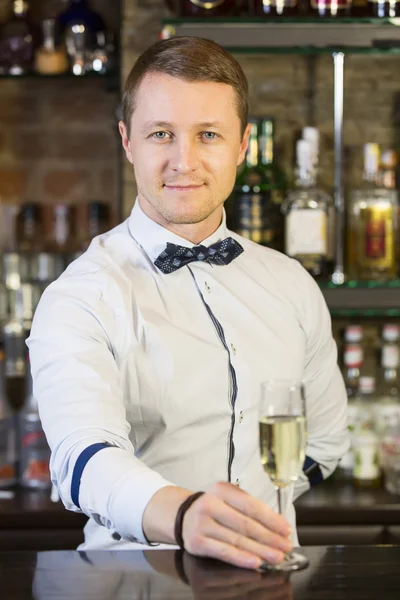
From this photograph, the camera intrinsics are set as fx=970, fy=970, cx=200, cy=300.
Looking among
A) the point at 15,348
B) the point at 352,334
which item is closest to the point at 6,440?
the point at 15,348

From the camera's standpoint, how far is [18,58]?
8.31ft

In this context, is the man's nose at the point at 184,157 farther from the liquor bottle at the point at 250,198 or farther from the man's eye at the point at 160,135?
the liquor bottle at the point at 250,198

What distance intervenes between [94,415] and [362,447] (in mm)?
1163

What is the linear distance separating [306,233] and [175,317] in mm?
849

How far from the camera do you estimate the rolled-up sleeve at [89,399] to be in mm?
1125

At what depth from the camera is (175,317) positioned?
149 cm

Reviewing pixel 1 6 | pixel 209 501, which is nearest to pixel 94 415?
pixel 209 501

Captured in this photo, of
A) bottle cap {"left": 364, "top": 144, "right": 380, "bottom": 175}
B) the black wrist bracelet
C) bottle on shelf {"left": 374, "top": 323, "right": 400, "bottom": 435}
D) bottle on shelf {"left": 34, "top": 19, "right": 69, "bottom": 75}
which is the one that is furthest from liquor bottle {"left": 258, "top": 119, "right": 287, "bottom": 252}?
the black wrist bracelet

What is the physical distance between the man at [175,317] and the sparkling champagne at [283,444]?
0.24m

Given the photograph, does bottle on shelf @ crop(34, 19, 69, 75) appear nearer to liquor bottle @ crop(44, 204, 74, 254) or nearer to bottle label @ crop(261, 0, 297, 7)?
liquor bottle @ crop(44, 204, 74, 254)

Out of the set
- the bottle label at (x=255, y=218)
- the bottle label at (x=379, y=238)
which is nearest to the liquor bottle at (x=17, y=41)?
the bottle label at (x=255, y=218)

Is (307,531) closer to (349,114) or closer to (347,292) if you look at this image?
(347,292)

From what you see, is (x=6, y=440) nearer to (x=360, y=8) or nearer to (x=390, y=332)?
(x=390, y=332)

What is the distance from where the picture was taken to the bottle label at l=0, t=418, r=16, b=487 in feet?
7.71
